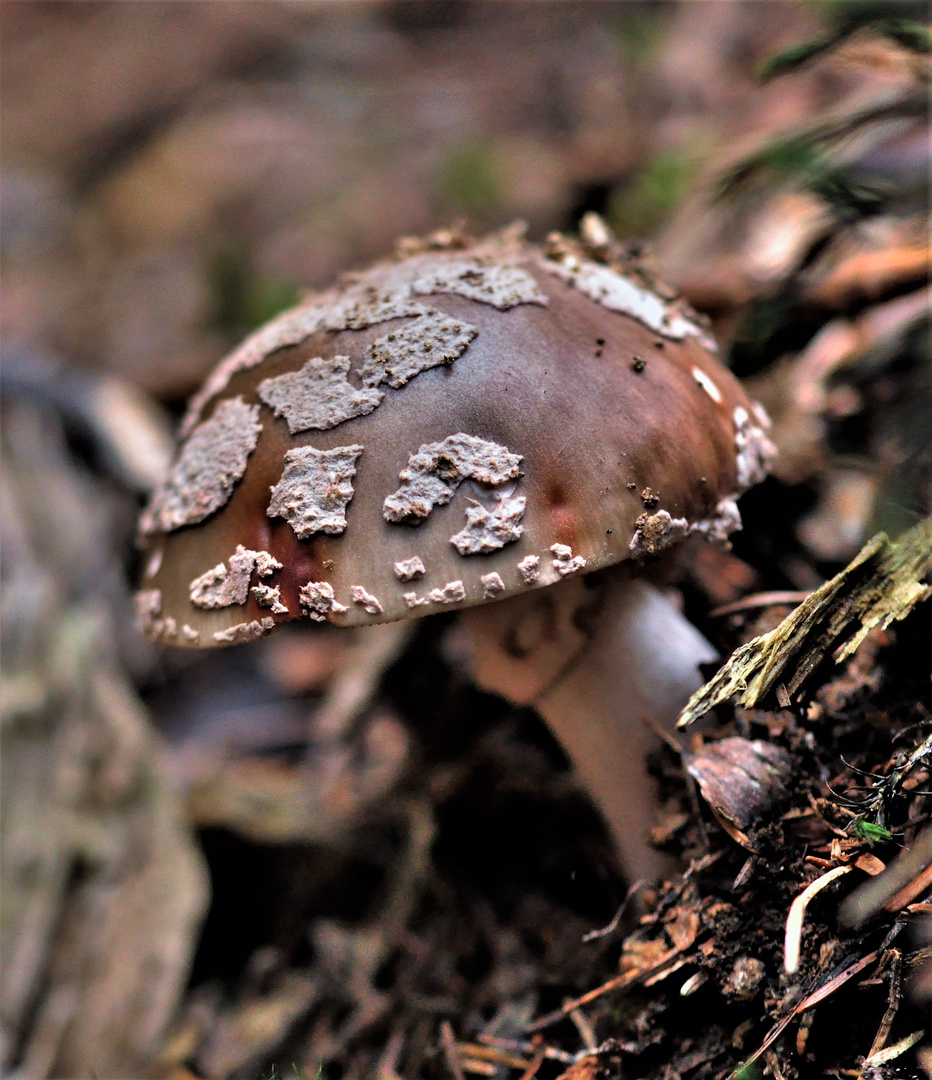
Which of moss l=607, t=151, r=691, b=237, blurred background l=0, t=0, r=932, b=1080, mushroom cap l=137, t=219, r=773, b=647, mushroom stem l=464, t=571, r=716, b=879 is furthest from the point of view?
moss l=607, t=151, r=691, b=237

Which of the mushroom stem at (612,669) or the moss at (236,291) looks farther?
the moss at (236,291)

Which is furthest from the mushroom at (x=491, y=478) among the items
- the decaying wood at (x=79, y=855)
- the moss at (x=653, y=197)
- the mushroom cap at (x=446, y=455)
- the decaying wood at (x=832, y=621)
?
the moss at (x=653, y=197)

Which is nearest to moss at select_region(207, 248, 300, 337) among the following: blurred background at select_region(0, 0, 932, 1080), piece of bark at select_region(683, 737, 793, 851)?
blurred background at select_region(0, 0, 932, 1080)

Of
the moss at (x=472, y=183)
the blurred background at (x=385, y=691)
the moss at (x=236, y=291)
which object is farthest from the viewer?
the moss at (x=472, y=183)

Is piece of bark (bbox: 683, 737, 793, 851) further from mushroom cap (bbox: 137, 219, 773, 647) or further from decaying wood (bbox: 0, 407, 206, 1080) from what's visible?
decaying wood (bbox: 0, 407, 206, 1080)

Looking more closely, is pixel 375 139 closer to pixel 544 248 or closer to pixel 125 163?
pixel 125 163

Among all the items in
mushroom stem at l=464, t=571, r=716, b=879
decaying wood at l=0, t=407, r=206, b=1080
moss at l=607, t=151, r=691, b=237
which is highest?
moss at l=607, t=151, r=691, b=237

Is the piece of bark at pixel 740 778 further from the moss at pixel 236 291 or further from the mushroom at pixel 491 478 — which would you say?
the moss at pixel 236 291
